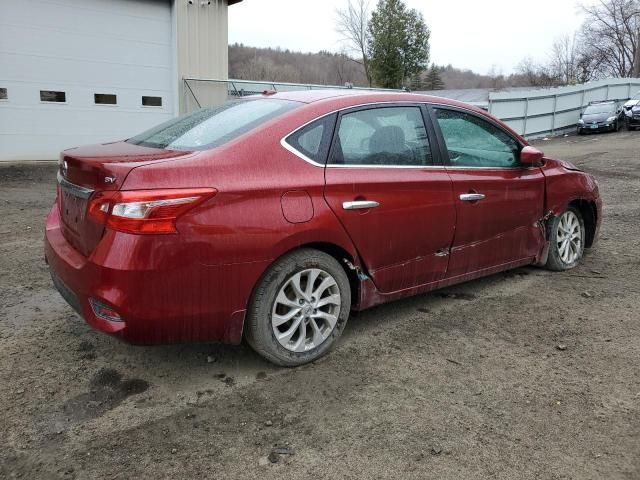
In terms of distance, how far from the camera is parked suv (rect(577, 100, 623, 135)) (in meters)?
24.1

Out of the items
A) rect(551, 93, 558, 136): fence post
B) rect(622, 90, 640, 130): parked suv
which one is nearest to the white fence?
rect(551, 93, 558, 136): fence post

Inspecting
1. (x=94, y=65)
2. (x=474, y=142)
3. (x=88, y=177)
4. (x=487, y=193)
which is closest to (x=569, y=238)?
(x=487, y=193)

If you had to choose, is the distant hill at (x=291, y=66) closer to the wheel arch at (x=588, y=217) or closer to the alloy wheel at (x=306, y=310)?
the wheel arch at (x=588, y=217)

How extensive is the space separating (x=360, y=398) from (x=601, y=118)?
25.0 m

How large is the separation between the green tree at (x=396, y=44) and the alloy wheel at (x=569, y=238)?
44661mm

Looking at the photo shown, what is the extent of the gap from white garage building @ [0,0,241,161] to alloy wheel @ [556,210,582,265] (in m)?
11.6

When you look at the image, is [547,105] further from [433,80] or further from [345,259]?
[433,80]

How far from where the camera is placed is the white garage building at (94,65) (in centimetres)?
1265

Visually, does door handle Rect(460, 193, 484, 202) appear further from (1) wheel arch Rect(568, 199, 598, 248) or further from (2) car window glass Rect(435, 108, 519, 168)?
(1) wheel arch Rect(568, 199, 598, 248)

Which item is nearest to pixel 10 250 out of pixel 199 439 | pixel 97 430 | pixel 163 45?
pixel 97 430

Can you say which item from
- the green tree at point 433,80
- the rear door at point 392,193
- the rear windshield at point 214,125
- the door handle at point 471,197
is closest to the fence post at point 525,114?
the door handle at point 471,197

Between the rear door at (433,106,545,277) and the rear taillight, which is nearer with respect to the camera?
the rear taillight

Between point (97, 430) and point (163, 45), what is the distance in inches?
525

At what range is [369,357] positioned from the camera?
11.2ft
